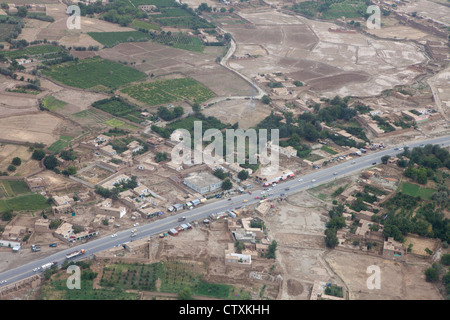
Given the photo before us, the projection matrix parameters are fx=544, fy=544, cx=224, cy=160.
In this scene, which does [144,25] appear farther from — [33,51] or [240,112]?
[240,112]

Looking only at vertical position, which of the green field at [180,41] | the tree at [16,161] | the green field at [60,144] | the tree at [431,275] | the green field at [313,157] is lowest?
the green field at [60,144]

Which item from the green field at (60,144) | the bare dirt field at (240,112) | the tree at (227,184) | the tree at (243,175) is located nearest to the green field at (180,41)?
the bare dirt field at (240,112)

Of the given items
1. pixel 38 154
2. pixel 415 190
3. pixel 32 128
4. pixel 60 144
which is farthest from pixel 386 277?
pixel 32 128

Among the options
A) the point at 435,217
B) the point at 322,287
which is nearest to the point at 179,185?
the point at 322,287

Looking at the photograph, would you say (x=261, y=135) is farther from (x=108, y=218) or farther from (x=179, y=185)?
(x=108, y=218)

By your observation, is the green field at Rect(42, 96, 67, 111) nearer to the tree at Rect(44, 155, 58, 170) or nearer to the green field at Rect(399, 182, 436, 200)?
the tree at Rect(44, 155, 58, 170)

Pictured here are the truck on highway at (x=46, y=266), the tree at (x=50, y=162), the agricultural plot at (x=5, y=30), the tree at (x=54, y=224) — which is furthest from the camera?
the agricultural plot at (x=5, y=30)

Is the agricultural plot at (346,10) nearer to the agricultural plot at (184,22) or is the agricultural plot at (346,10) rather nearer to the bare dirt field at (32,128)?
the agricultural plot at (184,22)
